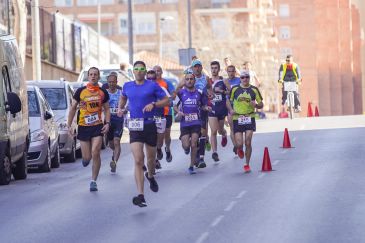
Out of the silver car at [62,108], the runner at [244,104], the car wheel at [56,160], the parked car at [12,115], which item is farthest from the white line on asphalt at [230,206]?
the silver car at [62,108]

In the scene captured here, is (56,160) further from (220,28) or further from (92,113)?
(220,28)

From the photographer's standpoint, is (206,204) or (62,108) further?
(62,108)

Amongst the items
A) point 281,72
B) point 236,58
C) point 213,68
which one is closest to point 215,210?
point 213,68

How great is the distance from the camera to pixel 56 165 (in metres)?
28.7

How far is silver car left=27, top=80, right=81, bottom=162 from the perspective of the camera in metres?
30.0

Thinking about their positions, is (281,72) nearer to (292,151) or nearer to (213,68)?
(292,151)

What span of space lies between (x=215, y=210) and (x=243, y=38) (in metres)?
113

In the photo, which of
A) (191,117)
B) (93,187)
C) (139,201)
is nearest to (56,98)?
(191,117)

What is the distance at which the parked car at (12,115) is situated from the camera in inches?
910

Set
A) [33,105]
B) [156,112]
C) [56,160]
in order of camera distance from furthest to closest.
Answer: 1. [56,160]
2. [33,105]
3. [156,112]

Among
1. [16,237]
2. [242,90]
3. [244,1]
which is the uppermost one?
[244,1]

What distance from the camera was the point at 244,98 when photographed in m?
24.8

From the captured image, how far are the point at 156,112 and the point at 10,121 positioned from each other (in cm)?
562

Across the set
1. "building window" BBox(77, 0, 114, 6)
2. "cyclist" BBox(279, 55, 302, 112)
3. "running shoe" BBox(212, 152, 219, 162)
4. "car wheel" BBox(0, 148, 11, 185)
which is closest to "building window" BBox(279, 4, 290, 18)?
"building window" BBox(77, 0, 114, 6)
